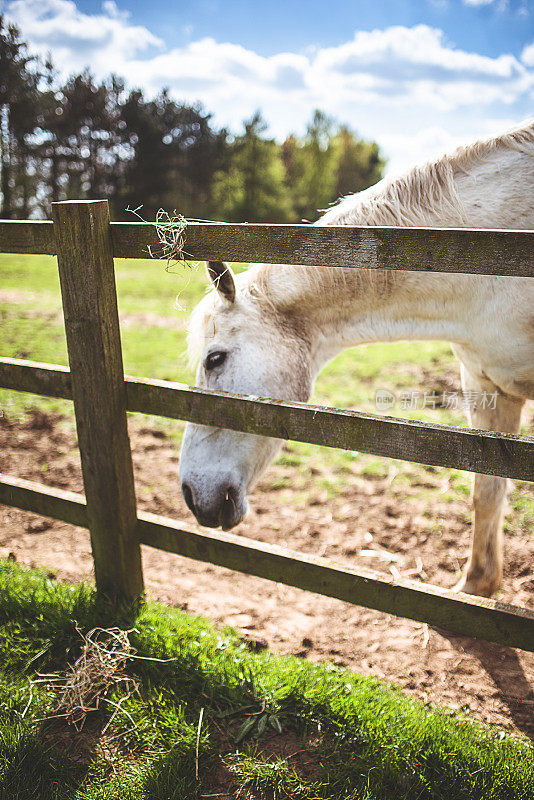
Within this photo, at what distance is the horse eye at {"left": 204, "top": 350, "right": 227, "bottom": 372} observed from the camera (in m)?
2.46

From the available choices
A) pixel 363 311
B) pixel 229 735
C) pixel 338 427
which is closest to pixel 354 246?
pixel 338 427

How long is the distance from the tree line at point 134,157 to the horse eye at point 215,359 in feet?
96.4

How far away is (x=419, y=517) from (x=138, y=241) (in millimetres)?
2738

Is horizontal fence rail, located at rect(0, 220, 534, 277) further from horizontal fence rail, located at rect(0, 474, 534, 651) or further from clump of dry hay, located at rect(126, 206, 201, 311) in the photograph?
horizontal fence rail, located at rect(0, 474, 534, 651)

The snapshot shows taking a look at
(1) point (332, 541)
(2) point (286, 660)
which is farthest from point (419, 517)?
(2) point (286, 660)

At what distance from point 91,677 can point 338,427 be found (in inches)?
56.5

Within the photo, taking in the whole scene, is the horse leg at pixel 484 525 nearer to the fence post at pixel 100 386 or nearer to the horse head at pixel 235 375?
the horse head at pixel 235 375

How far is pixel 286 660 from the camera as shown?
7.63ft

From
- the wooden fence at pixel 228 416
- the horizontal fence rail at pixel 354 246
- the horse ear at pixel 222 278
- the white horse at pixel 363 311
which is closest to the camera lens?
the horizontal fence rail at pixel 354 246

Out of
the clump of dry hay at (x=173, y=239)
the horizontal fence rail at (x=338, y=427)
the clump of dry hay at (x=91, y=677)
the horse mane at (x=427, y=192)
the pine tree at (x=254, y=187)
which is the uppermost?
the pine tree at (x=254, y=187)

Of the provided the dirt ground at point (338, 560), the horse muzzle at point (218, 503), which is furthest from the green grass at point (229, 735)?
the horse muzzle at point (218, 503)

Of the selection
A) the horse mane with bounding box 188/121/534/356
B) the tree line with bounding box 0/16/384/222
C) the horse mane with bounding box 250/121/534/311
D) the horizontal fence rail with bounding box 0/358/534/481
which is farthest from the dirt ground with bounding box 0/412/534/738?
the tree line with bounding box 0/16/384/222

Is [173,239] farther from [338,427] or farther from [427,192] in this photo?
[427,192]

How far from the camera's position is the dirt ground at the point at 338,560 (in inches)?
95.3
